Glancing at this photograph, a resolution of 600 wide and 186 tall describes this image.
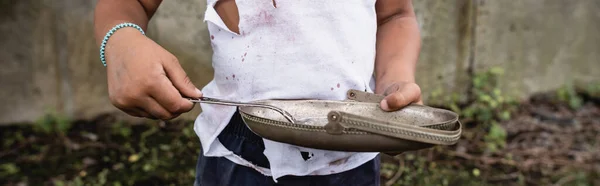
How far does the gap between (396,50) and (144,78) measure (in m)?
0.57

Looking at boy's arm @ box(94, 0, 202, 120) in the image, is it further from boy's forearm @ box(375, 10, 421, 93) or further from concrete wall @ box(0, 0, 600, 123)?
concrete wall @ box(0, 0, 600, 123)

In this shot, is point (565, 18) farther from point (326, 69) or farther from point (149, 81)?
point (149, 81)

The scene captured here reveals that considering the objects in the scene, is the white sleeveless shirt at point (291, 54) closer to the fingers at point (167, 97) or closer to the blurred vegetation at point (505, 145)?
the fingers at point (167, 97)

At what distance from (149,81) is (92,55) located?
2.70m

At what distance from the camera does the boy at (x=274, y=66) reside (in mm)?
1037

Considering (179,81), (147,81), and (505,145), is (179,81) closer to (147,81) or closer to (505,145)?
(147,81)

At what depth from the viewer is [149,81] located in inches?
34.3

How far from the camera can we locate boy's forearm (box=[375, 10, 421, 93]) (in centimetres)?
117

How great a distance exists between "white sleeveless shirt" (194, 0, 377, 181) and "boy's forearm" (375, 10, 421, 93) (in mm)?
111

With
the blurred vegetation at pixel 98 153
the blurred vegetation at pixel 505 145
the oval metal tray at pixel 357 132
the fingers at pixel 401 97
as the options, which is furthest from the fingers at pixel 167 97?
the blurred vegetation at pixel 505 145

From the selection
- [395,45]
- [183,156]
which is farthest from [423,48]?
[395,45]

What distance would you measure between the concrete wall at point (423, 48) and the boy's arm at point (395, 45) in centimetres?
216

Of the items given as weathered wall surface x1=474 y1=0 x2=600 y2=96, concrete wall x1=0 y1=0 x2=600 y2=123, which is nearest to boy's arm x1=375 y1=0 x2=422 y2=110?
concrete wall x1=0 y1=0 x2=600 y2=123

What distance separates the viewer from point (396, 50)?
121 cm
